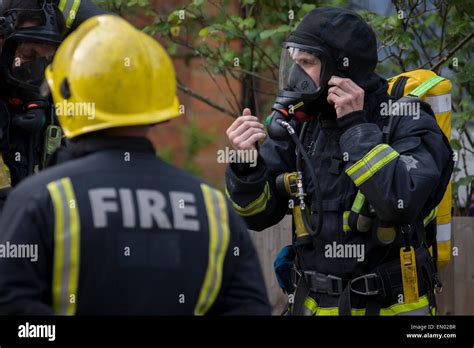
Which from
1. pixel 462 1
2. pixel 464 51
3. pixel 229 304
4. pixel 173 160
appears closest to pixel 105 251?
pixel 229 304

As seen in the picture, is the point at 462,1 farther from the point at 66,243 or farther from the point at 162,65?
the point at 66,243

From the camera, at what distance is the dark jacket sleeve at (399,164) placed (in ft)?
11.5

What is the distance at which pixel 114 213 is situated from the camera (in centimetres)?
232

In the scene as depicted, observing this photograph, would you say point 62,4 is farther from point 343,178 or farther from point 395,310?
point 395,310

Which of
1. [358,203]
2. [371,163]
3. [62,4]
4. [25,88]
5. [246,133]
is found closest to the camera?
[371,163]

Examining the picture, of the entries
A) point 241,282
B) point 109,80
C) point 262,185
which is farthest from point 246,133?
point 109,80

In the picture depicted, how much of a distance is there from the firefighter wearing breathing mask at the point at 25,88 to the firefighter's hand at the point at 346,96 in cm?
121

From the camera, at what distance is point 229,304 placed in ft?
8.36

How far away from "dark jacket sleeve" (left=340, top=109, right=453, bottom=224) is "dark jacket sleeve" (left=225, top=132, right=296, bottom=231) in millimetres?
359

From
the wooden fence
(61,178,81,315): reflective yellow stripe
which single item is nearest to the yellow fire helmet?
(61,178,81,315): reflective yellow stripe

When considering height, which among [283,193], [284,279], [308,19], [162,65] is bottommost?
[284,279]

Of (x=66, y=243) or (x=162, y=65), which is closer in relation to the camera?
(x=66, y=243)

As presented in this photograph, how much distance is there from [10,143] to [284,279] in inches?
50.9

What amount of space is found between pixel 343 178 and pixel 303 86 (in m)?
0.40
